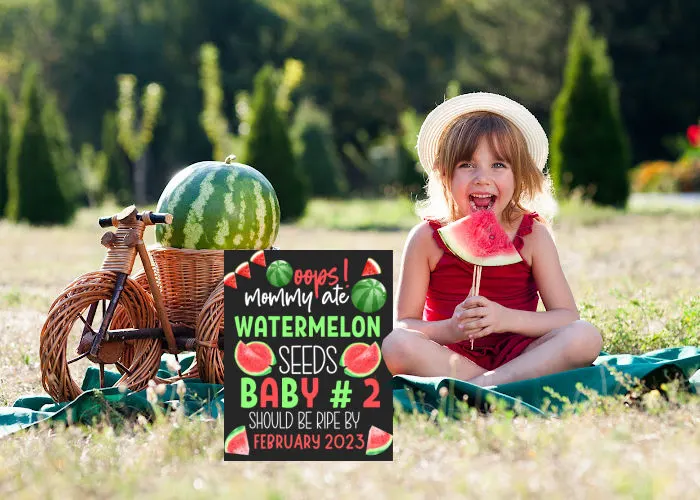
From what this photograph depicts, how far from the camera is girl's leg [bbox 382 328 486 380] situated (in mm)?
3787

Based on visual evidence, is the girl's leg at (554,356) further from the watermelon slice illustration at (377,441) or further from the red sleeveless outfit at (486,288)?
the watermelon slice illustration at (377,441)

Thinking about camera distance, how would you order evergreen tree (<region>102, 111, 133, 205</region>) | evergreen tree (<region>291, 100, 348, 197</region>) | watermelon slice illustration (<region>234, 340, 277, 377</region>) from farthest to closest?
evergreen tree (<region>102, 111, 133, 205</region>), evergreen tree (<region>291, 100, 348, 197</region>), watermelon slice illustration (<region>234, 340, 277, 377</region>)

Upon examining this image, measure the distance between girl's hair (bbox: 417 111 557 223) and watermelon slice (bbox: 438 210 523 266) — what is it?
370 mm

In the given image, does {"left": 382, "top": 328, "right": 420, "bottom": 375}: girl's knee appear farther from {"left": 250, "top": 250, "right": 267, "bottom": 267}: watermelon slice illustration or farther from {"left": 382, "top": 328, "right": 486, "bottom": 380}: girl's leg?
{"left": 250, "top": 250, "right": 267, "bottom": 267}: watermelon slice illustration

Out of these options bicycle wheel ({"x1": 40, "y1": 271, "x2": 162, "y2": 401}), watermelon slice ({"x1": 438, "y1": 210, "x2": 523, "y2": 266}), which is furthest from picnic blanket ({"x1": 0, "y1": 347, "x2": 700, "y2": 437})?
watermelon slice ({"x1": 438, "y1": 210, "x2": 523, "y2": 266})

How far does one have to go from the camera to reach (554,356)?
3.78 metres

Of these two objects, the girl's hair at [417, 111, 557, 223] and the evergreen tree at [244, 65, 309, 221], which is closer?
the girl's hair at [417, 111, 557, 223]

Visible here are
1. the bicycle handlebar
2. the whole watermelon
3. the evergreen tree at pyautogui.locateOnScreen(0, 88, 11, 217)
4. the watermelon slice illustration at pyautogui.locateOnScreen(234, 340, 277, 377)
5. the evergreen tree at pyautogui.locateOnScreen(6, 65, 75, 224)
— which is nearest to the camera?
the watermelon slice illustration at pyautogui.locateOnScreen(234, 340, 277, 377)

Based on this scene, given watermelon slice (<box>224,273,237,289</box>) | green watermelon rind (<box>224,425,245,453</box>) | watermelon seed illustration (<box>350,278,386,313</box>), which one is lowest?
green watermelon rind (<box>224,425,245,453</box>)

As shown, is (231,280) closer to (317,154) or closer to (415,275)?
(415,275)

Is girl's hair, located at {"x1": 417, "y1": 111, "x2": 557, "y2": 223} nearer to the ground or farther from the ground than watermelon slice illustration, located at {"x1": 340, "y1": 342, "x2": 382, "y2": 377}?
farther from the ground

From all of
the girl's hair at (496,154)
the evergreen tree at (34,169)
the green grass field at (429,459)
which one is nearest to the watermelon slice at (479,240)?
the girl's hair at (496,154)

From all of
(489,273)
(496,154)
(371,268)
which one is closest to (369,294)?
(371,268)

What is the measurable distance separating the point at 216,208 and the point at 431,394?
1395 millimetres
